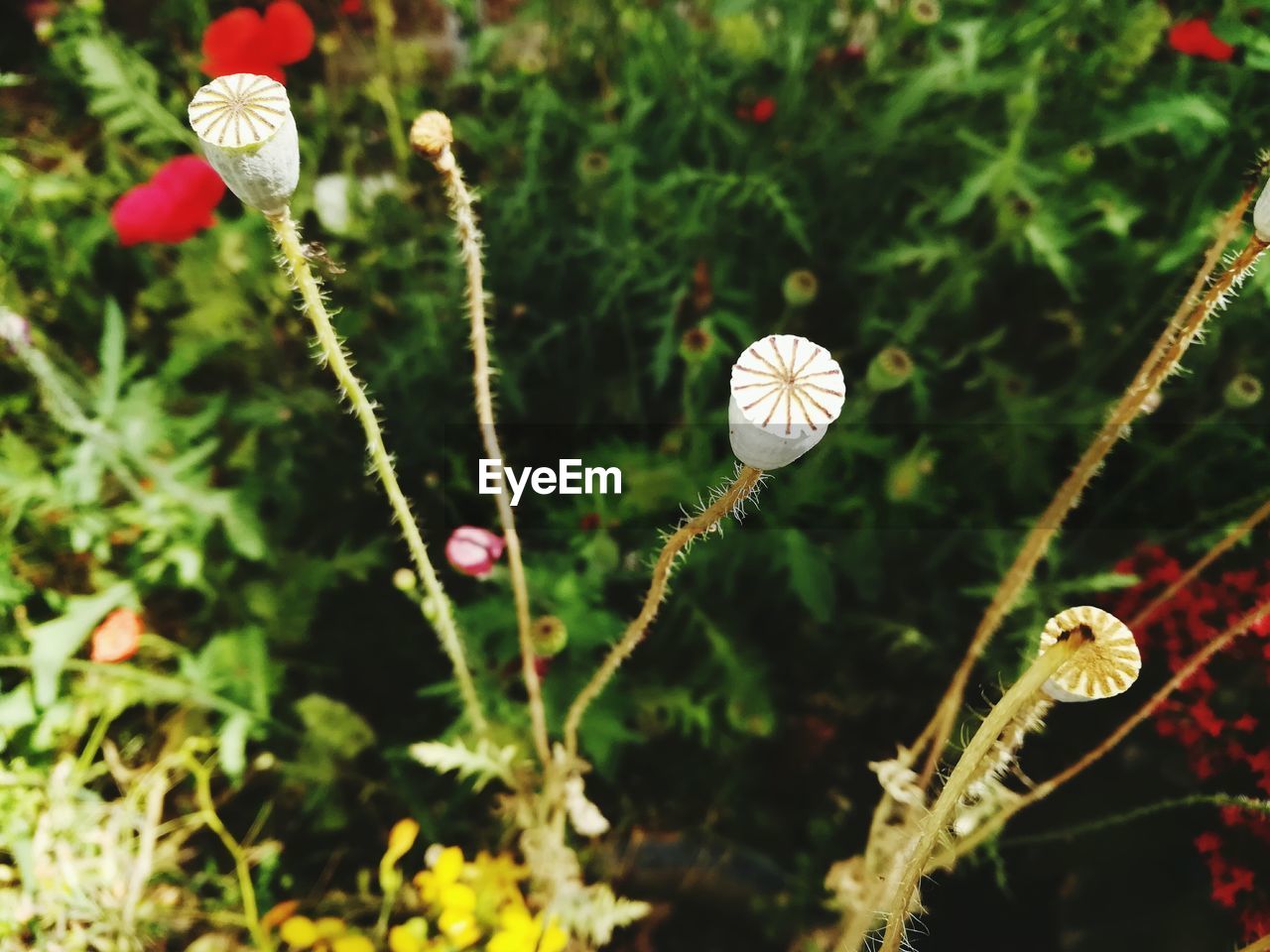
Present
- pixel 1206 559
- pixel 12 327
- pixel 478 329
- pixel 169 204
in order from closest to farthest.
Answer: pixel 478 329, pixel 1206 559, pixel 12 327, pixel 169 204

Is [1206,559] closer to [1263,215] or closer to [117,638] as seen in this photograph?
[1263,215]

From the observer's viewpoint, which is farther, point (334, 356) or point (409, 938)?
point (409, 938)

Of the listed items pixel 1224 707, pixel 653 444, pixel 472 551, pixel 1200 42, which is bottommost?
pixel 1224 707

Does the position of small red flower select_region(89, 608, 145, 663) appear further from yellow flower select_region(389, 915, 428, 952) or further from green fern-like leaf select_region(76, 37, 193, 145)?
green fern-like leaf select_region(76, 37, 193, 145)

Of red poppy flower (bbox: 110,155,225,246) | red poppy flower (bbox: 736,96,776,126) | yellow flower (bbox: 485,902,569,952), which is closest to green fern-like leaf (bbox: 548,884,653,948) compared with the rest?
yellow flower (bbox: 485,902,569,952)

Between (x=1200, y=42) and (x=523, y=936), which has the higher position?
(x=1200, y=42)

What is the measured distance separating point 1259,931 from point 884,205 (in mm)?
980

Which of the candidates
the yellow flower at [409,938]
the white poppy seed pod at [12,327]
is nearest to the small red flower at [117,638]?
the white poppy seed pod at [12,327]

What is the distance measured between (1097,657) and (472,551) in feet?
1.97

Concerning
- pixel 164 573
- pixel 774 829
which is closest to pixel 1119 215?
pixel 774 829

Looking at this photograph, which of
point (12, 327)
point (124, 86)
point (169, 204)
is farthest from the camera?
point (124, 86)

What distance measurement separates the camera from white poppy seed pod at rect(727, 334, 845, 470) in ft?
1.35

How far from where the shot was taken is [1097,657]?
Answer: 0.42m

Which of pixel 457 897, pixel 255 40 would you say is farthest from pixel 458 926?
pixel 255 40
